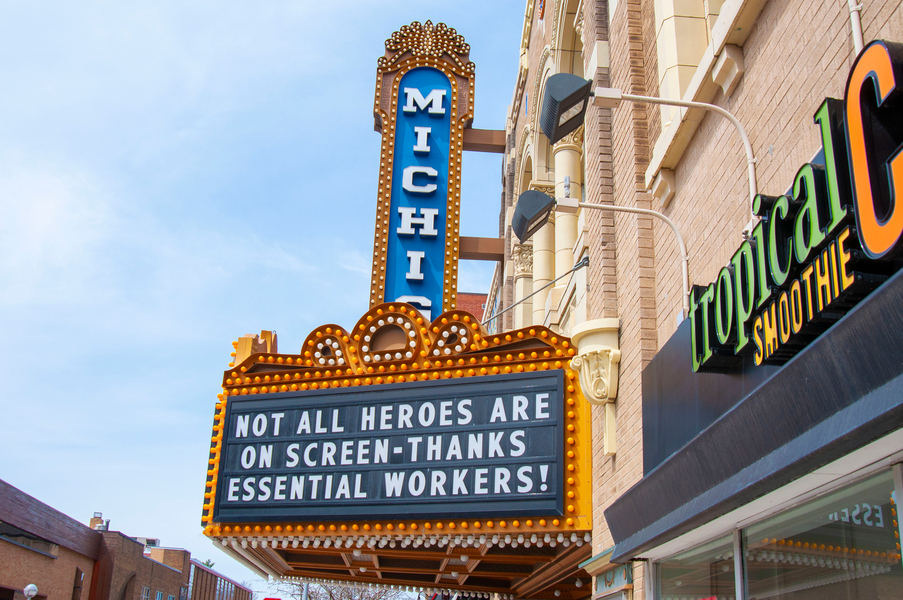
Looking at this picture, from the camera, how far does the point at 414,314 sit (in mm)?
10086

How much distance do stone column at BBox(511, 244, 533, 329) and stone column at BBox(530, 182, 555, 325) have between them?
3.33 feet

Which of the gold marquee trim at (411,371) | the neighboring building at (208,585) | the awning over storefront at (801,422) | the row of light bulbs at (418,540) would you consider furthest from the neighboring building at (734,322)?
the neighboring building at (208,585)

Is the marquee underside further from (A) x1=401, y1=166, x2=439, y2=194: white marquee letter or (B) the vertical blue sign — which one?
(A) x1=401, y1=166, x2=439, y2=194: white marquee letter

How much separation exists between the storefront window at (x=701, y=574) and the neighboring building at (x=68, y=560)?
23.5m

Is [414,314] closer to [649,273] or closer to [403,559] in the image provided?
[649,273]

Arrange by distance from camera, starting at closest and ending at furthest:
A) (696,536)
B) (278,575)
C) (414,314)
Result: (696,536), (414,314), (278,575)

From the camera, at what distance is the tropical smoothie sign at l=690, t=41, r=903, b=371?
3.12 m

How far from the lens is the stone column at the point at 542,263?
15.2 meters

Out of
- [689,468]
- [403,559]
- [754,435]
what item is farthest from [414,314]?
[754,435]

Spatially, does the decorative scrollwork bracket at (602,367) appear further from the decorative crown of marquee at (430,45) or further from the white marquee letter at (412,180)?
the decorative crown of marquee at (430,45)

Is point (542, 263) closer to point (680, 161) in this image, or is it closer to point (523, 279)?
point (523, 279)

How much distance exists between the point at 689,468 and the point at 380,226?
9512 mm

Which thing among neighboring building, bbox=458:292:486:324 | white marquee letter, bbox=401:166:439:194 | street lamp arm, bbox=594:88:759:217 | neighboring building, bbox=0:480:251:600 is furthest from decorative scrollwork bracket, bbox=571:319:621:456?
neighboring building, bbox=458:292:486:324

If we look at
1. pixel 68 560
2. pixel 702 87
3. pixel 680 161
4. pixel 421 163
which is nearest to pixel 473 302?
pixel 68 560
